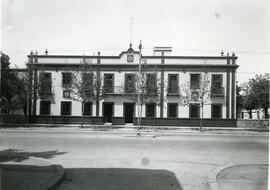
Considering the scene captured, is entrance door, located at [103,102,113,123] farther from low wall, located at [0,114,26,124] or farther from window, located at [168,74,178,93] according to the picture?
low wall, located at [0,114,26,124]

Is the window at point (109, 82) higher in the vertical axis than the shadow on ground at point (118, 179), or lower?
higher

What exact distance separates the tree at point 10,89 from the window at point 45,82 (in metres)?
1.80

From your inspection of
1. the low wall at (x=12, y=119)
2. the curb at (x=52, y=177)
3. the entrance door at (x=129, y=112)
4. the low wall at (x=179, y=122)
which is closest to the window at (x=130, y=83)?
the entrance door at (x=129, y=112)

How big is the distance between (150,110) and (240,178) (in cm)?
2416

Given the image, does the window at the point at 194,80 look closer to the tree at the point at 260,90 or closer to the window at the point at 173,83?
the window at the point at 173,83

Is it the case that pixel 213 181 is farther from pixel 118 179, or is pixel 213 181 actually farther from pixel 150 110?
pixel 150 110

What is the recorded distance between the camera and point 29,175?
21.9ft

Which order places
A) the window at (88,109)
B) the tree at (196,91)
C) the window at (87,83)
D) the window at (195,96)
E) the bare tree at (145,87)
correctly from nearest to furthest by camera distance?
1. the window at (87,83)
2. the bare tree at (145,87)
3. the tree at (196,91)
4. the window at (195,96)
5. the window at (88,109)

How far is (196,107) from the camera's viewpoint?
101ft

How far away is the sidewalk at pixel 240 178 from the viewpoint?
6.15m

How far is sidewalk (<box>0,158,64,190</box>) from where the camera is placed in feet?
19.0

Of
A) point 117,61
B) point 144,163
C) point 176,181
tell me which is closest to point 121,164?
point 144,163

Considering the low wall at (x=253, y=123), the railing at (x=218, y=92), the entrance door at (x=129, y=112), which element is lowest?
the low wall at (x=253, y=123)

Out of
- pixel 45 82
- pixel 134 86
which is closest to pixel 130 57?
pixel 134 86
